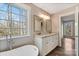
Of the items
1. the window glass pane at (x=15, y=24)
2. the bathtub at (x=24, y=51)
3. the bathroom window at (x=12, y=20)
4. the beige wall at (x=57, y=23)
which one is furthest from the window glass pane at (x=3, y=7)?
the beige wall at (x=57, y=23)

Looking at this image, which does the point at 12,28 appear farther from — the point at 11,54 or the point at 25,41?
the point at 11,54

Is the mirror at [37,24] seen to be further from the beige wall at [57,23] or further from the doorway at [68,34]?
the doorway at [68,34]

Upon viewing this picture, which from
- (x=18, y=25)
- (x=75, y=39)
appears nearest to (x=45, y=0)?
(x=18, y=25)

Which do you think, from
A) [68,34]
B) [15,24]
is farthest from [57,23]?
[15,24]

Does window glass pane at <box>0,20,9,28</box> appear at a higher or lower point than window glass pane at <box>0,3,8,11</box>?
lower

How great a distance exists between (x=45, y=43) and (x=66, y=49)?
38cm

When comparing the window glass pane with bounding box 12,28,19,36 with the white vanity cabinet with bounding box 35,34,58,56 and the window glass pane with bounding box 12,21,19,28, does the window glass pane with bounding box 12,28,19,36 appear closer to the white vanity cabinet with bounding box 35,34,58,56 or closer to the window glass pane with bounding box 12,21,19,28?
the window glass pane with bounding box 12,21,19,28

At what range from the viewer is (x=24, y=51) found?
160cm

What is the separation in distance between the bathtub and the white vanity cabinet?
91 mm

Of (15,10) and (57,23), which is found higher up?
(15,10)

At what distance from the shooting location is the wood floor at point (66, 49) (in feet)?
5.24

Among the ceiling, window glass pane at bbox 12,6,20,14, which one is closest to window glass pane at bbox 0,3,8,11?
window glass pane at bbox 12,6,20,14

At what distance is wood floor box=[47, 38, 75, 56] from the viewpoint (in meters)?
1.60

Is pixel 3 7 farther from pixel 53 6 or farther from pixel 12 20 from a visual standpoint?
pixel 53 6
